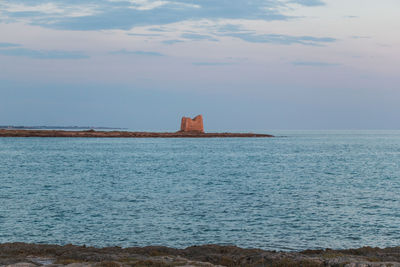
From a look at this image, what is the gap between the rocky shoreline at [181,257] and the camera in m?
12.3

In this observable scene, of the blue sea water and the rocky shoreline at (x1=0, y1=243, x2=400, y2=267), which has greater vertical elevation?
the rocky shoreline at (x1=0, y1=243, x2=400, y2=267)

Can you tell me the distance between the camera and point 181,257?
14.5 meters

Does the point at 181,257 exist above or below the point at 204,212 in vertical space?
above

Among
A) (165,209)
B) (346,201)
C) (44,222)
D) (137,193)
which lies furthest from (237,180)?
(44,222)

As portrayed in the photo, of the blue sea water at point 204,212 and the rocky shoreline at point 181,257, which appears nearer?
the rocky shoreline at point 181,257

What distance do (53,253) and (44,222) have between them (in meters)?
8.75

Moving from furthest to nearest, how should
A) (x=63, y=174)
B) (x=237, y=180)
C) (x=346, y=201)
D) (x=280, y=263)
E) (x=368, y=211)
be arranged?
(x=63, y=174)
(x=237, y=180)
(x=346, y=201)
(x=368, y=211)
(x=280, y=263)

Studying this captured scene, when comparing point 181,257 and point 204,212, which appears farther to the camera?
point 204,212

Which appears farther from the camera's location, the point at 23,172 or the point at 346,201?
the point at 23,172

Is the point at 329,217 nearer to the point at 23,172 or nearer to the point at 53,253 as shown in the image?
the point at 53,253

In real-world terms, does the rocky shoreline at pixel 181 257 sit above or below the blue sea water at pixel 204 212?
above

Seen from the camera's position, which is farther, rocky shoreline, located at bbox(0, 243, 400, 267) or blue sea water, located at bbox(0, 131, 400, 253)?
blue sea water, located at bbox(0, 131, 400, 253)

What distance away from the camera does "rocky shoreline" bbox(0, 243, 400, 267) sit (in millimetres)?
12312

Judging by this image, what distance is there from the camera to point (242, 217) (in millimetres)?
Answer: 24984
